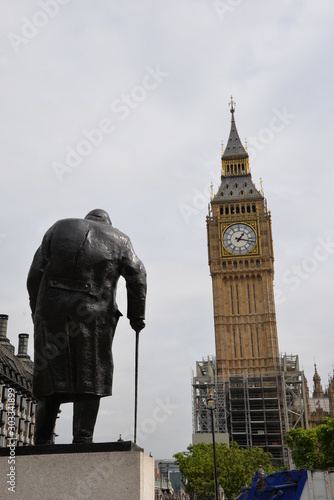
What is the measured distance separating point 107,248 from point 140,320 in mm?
840

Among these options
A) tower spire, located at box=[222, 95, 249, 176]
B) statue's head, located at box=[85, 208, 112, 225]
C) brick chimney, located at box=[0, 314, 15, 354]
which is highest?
tower spire, located at box=[222, 95, 249, 176]

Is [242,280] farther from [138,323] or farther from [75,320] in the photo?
[75,320]

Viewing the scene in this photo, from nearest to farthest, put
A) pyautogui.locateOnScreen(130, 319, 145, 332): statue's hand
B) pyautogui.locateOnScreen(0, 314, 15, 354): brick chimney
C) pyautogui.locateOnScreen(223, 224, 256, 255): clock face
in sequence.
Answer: pyautogui.locateOnScreen(130, 319, 145, 332): statue's hand → pyautogui.locateOnScreen(0, 314, 15, 354): brick chimney → pyautogui.locateOnScreen(223, 224, 256, 255): clock face

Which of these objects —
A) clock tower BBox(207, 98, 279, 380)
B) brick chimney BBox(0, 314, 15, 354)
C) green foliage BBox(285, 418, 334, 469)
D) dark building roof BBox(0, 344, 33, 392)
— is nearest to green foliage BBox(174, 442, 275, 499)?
green foliage BBox(285, 418, 334, 469)

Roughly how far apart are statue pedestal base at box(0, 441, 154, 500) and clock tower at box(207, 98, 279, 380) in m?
60.0

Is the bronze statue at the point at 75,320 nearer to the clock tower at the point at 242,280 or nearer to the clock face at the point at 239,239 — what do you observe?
the clock tower at the point at 242,280

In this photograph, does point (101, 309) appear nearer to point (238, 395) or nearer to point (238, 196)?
Answer: point (238, 395)

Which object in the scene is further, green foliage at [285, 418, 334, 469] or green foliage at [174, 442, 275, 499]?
green foliage at [174, 442, 275, 499]

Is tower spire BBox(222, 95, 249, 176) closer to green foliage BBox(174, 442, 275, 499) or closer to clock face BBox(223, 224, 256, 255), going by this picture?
clock face BBox(223, 224, 256, 255)

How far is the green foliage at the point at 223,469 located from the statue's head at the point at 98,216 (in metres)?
34.5

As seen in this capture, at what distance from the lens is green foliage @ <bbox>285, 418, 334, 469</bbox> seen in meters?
33.7

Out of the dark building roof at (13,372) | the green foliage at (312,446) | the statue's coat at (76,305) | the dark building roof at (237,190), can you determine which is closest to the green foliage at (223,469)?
the green foliage at (312,446)

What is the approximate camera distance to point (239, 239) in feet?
234

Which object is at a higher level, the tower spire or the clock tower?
the tower spire
